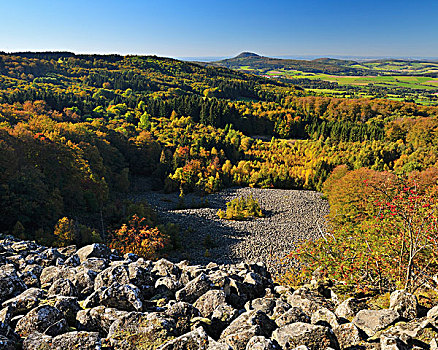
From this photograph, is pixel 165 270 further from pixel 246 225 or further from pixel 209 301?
pixel 246 225

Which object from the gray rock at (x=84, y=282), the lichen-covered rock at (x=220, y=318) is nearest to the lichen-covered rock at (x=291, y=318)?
the lichen-covered rock at (x=220, y=318)

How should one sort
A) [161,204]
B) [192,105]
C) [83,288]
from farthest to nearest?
[192,105], [161,204], [83,288]

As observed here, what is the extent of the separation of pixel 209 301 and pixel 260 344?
2.34 meters

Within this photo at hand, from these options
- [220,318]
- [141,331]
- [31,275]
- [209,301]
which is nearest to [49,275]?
[31,275]

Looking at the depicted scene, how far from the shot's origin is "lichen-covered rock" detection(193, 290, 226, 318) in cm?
682

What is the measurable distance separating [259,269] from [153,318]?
618 cm

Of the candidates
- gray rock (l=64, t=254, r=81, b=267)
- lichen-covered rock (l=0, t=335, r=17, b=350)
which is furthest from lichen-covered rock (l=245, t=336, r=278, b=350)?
gray rock (l=64, t=254, r=81, b=267)

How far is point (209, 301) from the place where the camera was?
23.0 feet

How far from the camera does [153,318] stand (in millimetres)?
5641

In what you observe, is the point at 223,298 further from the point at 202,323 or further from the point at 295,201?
the point at 295,201

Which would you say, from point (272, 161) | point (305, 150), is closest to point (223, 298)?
point (272, 161)

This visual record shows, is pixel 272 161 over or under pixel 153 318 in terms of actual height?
under

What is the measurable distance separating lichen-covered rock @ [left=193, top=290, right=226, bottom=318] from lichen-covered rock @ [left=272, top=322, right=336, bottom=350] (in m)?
1.87

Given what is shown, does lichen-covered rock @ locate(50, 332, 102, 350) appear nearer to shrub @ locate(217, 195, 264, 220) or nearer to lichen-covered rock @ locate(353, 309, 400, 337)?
lichen-covered rock @ locate(353, 309, 400, 337)
